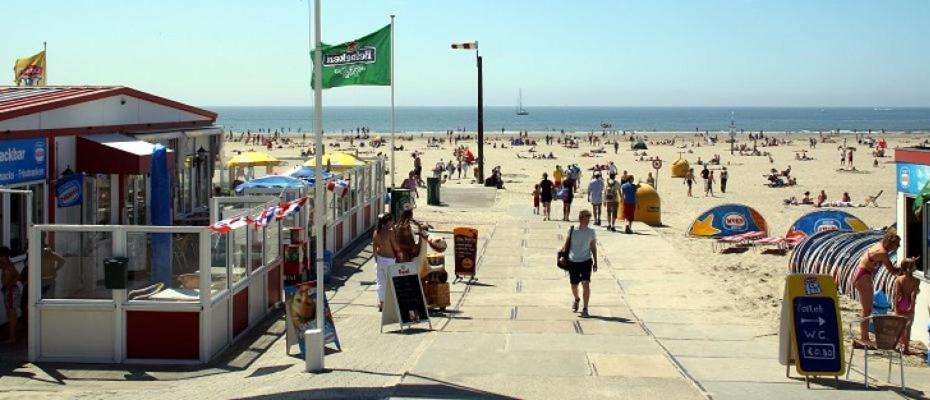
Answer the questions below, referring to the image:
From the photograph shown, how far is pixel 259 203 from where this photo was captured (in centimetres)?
→ 1438

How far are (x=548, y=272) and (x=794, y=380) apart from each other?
8012 mm

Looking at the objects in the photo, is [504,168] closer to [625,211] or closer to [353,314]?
[625,211]

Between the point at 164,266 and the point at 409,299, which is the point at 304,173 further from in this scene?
the point at 164,266

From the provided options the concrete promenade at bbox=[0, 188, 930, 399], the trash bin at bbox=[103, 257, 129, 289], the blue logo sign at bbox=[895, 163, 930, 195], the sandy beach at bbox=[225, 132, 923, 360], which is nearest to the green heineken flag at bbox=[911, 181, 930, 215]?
the blue logo sign at bbox=[895, 163, 930, 195]

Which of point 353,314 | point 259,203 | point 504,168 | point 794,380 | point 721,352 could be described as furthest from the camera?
point 504,168

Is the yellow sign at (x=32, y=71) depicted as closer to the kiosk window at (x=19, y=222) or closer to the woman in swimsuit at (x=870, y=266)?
the kiosk window at (x=19, y=222)

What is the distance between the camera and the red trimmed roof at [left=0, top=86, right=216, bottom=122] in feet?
44.0

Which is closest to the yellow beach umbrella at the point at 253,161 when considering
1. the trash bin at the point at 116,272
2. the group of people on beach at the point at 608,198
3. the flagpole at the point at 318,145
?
the group of people on beach at the point at 608,198

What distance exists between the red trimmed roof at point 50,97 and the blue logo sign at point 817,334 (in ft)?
31.0

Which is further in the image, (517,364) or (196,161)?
(196,161)

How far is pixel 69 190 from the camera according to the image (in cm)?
1447

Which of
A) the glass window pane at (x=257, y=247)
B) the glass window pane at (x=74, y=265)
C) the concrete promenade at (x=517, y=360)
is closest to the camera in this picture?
the concrete promenade at (x=517, y=360)

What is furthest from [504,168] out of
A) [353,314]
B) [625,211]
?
[353,314]

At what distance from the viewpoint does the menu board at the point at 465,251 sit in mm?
16094
